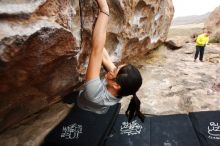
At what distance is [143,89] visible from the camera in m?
5.91

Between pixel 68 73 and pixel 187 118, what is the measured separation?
2.46 m

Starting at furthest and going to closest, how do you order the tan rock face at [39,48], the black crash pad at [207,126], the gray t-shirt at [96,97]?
the black crash pad at [207,126] → the gray t-shirt at [96,97] → the tan rock face at [39,48]

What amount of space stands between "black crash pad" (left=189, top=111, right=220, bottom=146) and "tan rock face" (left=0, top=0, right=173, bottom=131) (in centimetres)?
214

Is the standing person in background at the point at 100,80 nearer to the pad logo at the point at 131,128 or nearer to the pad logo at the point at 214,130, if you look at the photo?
the pad logo at the point at 131,128

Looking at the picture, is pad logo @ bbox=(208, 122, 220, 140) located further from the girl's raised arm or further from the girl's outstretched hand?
the girl's outstretched hand

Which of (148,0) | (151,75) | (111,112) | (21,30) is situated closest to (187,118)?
(111,112)

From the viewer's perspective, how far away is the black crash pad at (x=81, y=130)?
3949mm

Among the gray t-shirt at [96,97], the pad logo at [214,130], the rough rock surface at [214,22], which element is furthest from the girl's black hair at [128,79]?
the rough rock surface at [214,22]

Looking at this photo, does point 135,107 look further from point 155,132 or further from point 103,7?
point 155,132

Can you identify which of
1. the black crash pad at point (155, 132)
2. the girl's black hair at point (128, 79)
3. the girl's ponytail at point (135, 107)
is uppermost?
the girl's black hair at point (128, 79)

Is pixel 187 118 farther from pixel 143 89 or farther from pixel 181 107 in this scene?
pixel 143 89

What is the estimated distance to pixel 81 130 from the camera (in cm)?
414

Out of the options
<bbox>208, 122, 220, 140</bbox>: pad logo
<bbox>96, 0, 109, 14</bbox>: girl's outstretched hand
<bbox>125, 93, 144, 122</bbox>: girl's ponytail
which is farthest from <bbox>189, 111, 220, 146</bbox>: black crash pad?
<bbox>96, 0, 109, 14</bbox>: girl's outstretched hand

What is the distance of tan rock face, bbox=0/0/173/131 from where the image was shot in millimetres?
2045
